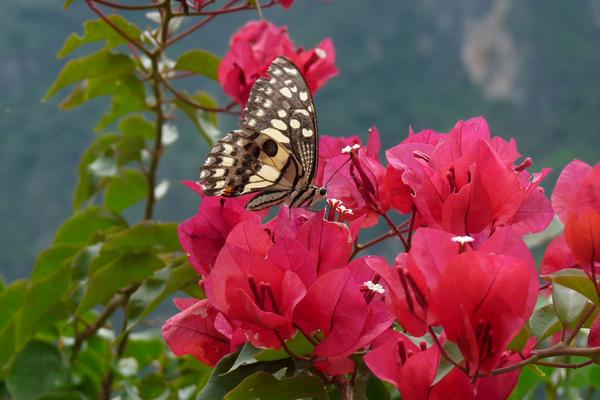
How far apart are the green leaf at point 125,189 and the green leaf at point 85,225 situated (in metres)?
0.09

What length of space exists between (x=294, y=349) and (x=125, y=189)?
1.04 m

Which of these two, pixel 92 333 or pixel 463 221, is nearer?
pixel 463 221

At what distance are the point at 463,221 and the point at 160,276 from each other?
50 cm

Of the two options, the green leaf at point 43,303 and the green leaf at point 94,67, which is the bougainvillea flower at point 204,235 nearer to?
the green leaf at point 43,303

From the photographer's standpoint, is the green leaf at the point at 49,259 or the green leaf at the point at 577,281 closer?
the green leaf at the point at 577,281

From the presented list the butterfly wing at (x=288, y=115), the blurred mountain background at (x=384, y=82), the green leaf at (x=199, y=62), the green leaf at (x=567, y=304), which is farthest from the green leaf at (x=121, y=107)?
the green leaf at (x=567, y=304)

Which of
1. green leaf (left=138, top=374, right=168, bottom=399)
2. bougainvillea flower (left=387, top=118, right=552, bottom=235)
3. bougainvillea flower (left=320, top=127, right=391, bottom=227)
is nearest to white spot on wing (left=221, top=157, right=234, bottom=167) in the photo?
bougainvillea flower (left=320, top=127, right=391, bottom=227)

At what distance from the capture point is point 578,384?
4.07 feet

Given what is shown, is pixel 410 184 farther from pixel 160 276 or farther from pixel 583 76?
pixel 583 76

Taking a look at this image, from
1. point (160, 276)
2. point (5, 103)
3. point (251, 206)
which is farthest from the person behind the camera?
point (5, 103)

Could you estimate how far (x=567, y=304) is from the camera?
0.54 m

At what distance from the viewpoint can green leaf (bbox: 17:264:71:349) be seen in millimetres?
1143

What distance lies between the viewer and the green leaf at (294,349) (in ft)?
1.84

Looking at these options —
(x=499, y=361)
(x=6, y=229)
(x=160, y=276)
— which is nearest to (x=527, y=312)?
(x=499, y=361)
